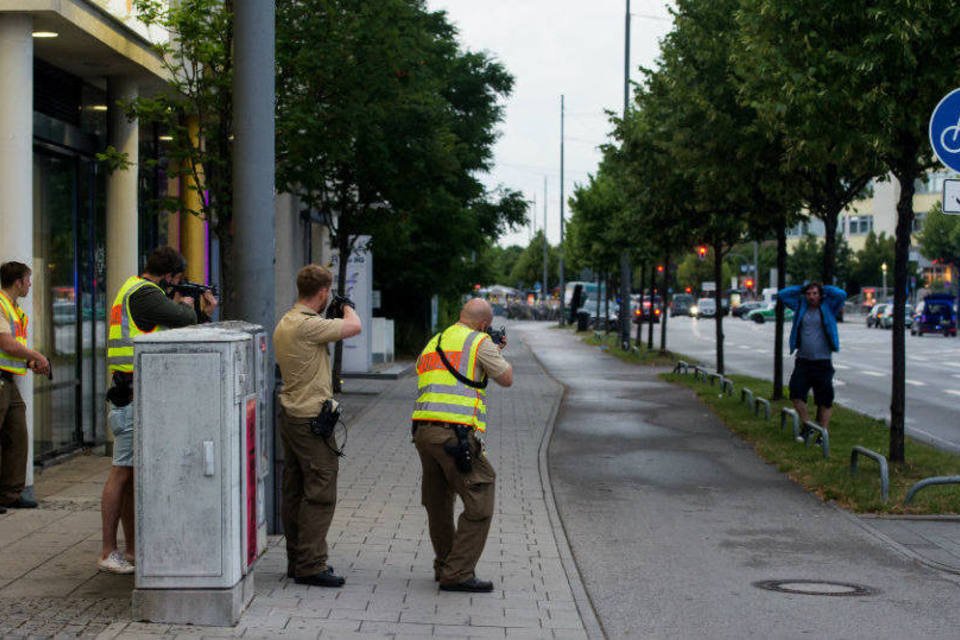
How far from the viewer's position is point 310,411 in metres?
7.69

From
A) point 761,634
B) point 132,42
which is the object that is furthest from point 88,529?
point 132,42

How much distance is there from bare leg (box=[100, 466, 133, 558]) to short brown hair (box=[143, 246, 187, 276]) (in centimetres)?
114

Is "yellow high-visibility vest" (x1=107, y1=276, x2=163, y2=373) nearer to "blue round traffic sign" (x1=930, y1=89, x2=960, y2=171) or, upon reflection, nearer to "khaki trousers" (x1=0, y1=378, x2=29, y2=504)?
"khaki trousers" (x1=0, y1=378, x2=29, y2=504)

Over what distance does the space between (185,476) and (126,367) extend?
5.51ft

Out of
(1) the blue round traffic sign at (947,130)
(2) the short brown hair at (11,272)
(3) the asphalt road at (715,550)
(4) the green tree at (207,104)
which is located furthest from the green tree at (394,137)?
(1) the blue round traffic sign at (947,130)

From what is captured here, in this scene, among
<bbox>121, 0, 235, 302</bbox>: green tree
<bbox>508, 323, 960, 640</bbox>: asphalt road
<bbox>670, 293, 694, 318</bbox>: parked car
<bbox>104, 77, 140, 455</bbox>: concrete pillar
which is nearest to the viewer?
<bbox>508, 323, 960, 640</bbox>: asphalt road

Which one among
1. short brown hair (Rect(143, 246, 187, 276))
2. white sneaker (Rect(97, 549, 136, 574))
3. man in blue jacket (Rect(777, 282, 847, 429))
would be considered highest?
short brown hair (Rect(143, 246, 187, 276))

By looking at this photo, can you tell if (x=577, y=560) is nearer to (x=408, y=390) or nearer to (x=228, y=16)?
(x=228, y=16)

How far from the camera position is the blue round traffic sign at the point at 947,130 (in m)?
10.5

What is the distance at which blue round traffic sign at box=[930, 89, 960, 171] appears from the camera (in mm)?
10477

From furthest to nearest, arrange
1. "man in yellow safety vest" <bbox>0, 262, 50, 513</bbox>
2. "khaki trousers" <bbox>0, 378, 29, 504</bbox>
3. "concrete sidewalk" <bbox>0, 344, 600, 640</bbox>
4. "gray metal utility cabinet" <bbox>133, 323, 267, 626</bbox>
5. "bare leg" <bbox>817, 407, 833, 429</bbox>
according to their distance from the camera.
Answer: "bare leg" <bbox>817, 407, 833, 429</bbox>
"khaki trousers" <bbox>0, 378, 29, 504</bbox>
"man in yellow safety vest" <bbox>0, 262, 50, 513</bbox>
"concrete sidewalk" <bbox>0, 344, 600, 640</bbox>
"gray metal utility cabinet" <bbox>133, 323, 267, 626</bbox>

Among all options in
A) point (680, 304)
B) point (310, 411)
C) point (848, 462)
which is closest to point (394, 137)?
point (848, 462)

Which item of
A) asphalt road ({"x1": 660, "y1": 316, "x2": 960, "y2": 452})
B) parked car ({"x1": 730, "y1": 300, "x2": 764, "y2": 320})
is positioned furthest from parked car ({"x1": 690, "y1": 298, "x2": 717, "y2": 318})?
asphalt road ({"x1": 660, "y1": 316, "x2": 960, "y2": 452})

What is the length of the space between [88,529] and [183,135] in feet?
15.2
